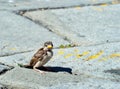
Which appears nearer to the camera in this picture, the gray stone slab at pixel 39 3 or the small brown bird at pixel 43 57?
the small brown bird at pixel 43 57

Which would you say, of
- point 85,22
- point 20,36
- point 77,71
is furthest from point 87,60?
point 85,22

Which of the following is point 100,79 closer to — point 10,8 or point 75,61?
point 75,61

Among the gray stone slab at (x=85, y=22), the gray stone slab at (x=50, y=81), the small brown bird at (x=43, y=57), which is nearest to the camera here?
the gray stone slab at (x=50, y=81)

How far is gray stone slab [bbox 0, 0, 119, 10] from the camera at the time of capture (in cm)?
700

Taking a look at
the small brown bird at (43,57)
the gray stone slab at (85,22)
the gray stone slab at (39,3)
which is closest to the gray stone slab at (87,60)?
the small brown bird at (43,57)

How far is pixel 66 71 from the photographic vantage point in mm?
4488

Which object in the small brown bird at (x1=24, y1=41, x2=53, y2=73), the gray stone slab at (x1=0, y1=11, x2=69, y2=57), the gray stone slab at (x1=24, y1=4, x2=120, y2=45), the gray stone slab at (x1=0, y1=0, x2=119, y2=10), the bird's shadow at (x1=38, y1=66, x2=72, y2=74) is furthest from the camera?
the gray stone slab at (x1=0, y1=0, x2=119, y2=10)

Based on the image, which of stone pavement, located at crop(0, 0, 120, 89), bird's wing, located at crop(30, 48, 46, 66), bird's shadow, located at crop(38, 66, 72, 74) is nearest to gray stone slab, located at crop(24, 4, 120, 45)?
stone pavement, located at crop(0, 0, 120, 89)

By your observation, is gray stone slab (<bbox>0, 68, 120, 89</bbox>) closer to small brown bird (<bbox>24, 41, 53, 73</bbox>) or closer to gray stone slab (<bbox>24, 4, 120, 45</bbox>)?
small brown bird (<bbox>24, 41, 53, 73</bbox>)

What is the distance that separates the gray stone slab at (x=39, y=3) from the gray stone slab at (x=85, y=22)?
259 millimetres

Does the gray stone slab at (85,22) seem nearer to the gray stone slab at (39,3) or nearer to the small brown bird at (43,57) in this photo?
the gray stone slab at (39,3)

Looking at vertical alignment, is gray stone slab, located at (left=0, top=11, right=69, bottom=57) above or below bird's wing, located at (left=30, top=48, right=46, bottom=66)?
above

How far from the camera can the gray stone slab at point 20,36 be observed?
17.1ft

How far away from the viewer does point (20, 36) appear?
224 inches
